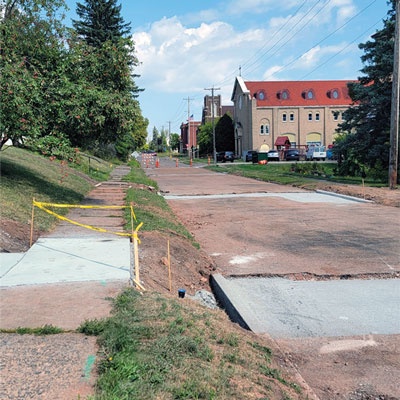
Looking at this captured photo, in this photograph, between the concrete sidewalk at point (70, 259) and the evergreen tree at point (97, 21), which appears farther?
the evergreen tree at point (97, 21)

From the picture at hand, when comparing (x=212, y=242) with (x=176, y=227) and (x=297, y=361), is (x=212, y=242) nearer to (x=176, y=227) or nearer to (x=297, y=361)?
(x=176, y=227)

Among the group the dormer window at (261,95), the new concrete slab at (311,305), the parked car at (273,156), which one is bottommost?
the new concrete slab at (311,305)

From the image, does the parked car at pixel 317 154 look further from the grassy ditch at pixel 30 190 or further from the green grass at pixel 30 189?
the grassy ditch at pixel 30 190

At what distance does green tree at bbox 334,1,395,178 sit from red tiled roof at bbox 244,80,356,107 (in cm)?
4994

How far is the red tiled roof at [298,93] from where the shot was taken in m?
80.9

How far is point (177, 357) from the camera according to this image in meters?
4.04

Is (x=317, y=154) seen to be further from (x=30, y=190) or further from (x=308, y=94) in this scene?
(x=30, y=190)

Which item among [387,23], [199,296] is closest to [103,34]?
[387,23]

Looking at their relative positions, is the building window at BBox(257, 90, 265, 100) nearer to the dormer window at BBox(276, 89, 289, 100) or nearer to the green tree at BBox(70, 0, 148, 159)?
Result: the dormer window at BBox(276, 89, 289, 100)

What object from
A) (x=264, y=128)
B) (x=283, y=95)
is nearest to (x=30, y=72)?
(x=264, y=128)

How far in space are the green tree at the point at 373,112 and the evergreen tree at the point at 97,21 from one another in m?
23.6

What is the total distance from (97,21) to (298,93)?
46.2 metres

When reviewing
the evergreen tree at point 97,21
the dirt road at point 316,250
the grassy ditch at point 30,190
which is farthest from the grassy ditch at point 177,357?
the evergreen tree at point 97,21

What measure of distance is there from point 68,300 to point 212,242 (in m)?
6.26
